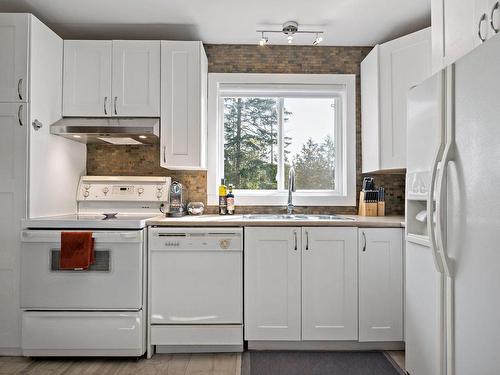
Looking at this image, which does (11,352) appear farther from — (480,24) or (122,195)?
(480,24)

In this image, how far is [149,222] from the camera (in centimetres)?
230

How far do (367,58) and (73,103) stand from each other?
242 cm

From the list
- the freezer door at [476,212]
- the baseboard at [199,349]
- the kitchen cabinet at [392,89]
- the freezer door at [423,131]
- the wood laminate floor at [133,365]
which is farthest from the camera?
the kitchen cabinet at [392,89]

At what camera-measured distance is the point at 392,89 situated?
255cm

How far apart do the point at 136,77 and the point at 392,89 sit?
1.98 metres

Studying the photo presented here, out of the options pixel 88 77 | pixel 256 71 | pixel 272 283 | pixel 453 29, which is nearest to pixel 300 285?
pixel 272 283

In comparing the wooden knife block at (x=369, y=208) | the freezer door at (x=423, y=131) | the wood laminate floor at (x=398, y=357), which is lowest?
the wood laminate floor at (x=398, y=357)

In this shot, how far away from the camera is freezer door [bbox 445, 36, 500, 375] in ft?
3.67

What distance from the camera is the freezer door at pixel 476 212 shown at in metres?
1.12

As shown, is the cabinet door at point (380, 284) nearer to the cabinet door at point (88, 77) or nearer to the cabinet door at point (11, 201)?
the cabinet door at point (88, 77)

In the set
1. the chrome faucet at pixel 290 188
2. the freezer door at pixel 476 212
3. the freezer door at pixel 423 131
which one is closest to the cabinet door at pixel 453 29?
the freezer door at pixel 423 131

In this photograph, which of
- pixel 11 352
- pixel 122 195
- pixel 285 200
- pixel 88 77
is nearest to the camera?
pixel 11 352

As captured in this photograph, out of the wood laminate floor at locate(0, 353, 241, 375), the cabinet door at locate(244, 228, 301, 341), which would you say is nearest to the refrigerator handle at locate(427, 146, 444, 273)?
the cabinet door at locate(244, 228, 301, 341)

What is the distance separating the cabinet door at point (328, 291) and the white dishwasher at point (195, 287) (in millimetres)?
457
